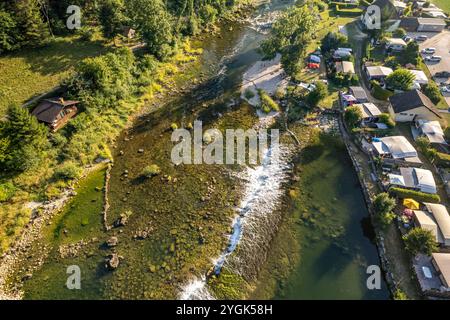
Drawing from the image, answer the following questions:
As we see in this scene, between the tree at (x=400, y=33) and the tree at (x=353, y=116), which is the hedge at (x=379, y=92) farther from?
the tree at (x=400, y=33)

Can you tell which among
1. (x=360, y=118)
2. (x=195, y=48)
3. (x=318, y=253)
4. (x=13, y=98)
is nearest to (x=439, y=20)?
(x=360, y=118)

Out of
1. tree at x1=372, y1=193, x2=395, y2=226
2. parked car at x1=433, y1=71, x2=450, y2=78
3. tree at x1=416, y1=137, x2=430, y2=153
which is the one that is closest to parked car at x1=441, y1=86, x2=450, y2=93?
parked car at x1=433, y1=71, x2=450, y2=78

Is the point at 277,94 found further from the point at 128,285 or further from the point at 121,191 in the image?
the point at 128,285

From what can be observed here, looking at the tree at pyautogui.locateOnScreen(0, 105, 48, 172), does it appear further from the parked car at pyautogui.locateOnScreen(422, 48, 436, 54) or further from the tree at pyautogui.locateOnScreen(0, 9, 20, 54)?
the parked car at pyautogui.locateOnScreen(422, 48, 436, 54)

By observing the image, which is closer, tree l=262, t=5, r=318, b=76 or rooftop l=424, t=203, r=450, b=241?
rooftop l=424, t=203, r=450, b=241

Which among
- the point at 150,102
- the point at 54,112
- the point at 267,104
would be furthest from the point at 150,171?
the point at 267,104
